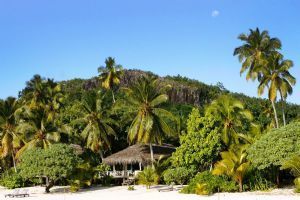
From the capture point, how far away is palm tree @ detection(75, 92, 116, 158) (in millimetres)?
39062

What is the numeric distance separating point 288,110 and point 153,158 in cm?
3912

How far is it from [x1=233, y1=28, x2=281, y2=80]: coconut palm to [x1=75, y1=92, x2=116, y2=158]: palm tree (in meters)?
13.6

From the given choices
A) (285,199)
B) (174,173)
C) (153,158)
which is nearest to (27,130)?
(153,158)

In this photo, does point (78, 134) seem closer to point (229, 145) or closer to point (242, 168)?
point (229, 145)

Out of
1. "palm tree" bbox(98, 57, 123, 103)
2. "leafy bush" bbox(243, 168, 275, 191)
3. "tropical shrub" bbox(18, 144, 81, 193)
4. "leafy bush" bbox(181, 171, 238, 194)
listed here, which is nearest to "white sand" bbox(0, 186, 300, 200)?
"leafy bush" bbox(181, 171, 238, 194)

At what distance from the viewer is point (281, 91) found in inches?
1422

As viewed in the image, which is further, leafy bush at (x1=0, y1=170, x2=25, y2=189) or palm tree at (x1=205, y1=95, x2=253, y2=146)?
leafy bush at (x1=0, y1=170, x2=25, y2=189)

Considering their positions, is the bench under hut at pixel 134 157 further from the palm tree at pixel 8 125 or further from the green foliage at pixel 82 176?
the palm tree at pixel 8 125

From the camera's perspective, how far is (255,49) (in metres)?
41.1

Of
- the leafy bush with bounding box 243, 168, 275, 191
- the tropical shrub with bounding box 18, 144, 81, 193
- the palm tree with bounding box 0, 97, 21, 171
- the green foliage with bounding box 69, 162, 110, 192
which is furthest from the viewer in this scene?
the palm tree with bounding box 0, 97, 21, 171

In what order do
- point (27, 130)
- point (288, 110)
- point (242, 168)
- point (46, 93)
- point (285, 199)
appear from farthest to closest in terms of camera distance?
point (288, 110) < point (46, 93) < point (27, 130) < point (242, 168) < point (285, 199)

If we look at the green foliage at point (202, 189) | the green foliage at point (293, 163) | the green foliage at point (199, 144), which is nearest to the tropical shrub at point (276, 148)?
the green foliage at point (293, 163)

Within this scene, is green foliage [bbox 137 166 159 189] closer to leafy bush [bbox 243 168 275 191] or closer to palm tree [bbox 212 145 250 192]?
palm tree [bbox 212 145 250 192]

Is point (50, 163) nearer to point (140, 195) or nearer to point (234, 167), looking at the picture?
point (140, 195)
